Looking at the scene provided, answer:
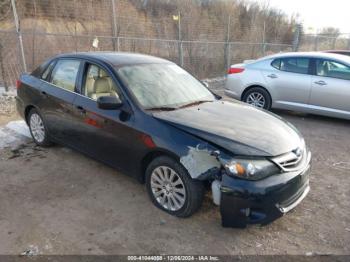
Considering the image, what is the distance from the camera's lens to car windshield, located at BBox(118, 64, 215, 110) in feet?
11.9

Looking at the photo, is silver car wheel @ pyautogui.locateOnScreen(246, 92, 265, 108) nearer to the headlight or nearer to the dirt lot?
the dirt lot

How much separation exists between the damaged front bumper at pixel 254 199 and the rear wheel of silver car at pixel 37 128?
129 inches

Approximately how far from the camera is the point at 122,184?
398 cm

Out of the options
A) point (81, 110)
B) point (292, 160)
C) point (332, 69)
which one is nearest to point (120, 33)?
point (332, 69)

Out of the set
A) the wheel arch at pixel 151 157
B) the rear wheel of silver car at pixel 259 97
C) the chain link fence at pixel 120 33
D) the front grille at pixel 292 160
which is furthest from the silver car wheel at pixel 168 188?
the chain link fence at pixel 120 33

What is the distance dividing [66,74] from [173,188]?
2.42m

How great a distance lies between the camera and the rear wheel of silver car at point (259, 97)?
7.40 metres

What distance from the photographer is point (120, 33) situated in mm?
12000

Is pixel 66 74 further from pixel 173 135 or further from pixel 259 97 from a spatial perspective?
pixel 259 97

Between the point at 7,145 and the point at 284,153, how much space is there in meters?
4.43

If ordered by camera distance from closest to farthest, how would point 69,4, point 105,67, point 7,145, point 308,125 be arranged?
point 105,67, point 7,145, point 308,125, point 69,4

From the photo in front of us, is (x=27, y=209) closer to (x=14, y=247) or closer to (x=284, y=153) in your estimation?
(x=14, y=247)

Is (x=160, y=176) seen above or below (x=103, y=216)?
above

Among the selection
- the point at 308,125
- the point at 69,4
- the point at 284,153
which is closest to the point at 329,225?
the point at 284,153
